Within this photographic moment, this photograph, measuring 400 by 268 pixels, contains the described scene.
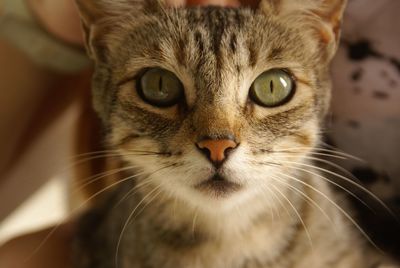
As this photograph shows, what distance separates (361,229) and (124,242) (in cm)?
46

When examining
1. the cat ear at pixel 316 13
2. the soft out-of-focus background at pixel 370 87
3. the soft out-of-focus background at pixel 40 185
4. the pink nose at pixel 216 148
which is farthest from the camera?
the soft out-of-focus background at pixel 40 185

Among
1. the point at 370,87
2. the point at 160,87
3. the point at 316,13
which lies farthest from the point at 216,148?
the point at 370,87

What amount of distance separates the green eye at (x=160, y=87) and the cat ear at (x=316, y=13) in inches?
8.5

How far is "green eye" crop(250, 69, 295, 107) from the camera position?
2.64 ft

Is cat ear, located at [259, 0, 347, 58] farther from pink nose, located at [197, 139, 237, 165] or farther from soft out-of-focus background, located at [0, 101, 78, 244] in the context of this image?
soft out-of-focus background, located at [0, 101, 78, 244]

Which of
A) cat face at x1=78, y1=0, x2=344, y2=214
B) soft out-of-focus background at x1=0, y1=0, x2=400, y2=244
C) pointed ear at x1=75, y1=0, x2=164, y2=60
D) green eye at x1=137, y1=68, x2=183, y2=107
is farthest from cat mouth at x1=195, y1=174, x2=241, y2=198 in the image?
soft out-of-focus background at x1=0, y1=0, x2=400, y2=244

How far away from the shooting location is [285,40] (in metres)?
0.87

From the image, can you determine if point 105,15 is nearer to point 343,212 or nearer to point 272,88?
point 272,88

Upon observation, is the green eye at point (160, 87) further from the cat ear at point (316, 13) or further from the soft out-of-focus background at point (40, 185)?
the soft out-of-focus background at point (40, 185)

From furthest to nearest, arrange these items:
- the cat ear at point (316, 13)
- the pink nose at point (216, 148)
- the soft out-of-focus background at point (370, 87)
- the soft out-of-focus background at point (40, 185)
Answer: the soft out-of-focus background at point (40, 185) → the soft out-of-focus background at point (370, 87) → the cat ear at point (316, 13) → the pink nose at point (216, 148)

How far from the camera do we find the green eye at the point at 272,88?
2.64ft

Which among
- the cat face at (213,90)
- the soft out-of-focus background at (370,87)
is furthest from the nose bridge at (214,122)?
the soft out-of-focus background at (370,87)

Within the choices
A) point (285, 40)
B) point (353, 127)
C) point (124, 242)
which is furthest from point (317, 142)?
point (124, 242)

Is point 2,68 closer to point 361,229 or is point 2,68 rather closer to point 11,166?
point 11,166
